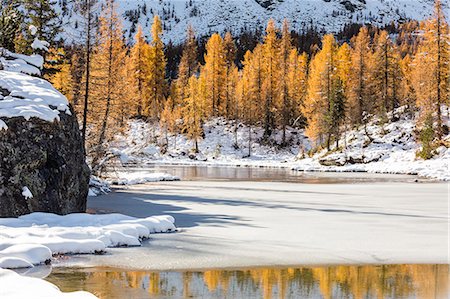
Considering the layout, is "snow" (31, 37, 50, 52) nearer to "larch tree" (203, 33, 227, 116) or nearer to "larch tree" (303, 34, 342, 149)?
"larch tree" (303, 34, 342, 149)

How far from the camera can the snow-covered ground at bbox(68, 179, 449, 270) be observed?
26.1ft

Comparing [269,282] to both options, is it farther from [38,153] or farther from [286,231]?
[38,153]

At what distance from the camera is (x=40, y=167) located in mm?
12070

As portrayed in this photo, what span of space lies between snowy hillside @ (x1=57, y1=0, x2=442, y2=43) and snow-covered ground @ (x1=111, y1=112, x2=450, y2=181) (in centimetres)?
9163

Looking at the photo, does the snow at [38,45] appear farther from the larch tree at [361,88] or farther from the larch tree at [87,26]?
the larch tree at [361,88]

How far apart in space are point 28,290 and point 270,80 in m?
Result: 60.7

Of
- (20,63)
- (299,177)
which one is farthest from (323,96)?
(20,63)

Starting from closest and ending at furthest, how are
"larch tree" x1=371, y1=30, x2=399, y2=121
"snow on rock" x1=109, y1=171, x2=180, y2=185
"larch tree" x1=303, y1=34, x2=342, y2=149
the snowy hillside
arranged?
"snow on rock" x1=109, y1=171, x2=180, y2=185
"larch tree" x1=303, y1=34, x2=342, y2=149
"larch tree" x1=371, y1=30, x2=399, y2=121
the snowy hillside

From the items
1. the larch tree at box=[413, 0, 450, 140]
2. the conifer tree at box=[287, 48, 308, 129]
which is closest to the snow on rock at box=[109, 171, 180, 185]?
the larch tree at box=[413, 0, 450, 140]

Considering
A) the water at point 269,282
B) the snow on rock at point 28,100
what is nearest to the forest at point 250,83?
the snow on rock at point 28,100

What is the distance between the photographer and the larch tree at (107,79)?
27109mm

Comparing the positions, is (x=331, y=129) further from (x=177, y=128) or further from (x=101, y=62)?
(x=101, y=62)

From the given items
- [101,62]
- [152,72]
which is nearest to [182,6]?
[152,72]

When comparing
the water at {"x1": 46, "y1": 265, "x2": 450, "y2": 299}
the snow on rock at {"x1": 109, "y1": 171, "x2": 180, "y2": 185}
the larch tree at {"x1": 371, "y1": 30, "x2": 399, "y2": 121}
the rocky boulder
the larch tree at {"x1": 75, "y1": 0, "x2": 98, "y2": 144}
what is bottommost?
the water at {"x1": 46, "y1": 265, "x2": 450, "y2": 299}
